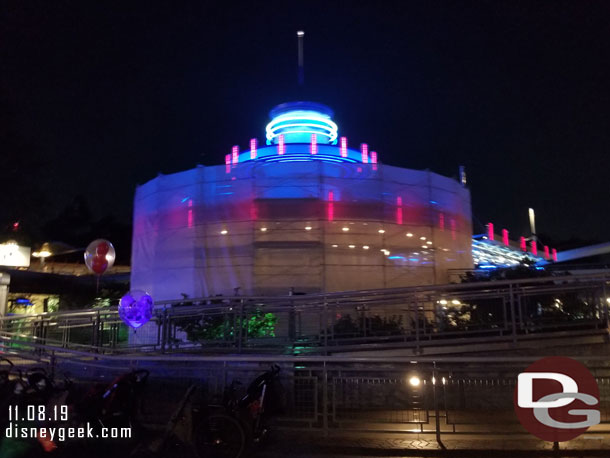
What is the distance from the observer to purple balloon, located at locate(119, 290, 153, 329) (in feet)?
34.8

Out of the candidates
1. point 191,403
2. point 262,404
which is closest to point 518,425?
point 262,404

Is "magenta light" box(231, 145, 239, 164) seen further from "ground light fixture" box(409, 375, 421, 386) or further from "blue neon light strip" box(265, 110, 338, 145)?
"ground light fixture" box(409, 375, 421, 386)

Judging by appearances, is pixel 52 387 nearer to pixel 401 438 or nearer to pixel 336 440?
pixel 336 440

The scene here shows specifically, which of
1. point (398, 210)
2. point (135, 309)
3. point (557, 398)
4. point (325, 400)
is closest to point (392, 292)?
point (325, 400)

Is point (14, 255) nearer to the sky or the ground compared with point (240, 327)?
nearer to the sky

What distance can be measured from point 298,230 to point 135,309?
8024 mm

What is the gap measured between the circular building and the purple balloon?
674cm

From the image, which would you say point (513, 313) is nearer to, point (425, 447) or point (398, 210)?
point (425, 447)

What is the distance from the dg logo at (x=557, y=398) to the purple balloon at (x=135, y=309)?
7286 mm

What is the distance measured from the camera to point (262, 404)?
275 inches

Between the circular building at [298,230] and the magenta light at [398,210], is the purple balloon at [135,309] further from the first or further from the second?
the magenta light at [398,210]

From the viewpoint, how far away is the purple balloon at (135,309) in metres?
10.6

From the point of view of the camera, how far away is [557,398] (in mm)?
6281

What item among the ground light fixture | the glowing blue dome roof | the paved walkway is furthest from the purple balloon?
the glowing blue dome roof
